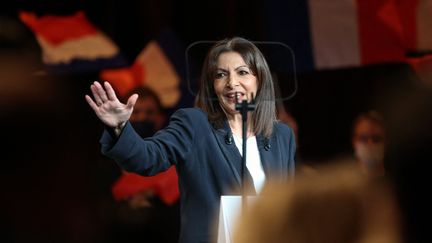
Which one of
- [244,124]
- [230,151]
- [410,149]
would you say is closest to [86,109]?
[410,149]

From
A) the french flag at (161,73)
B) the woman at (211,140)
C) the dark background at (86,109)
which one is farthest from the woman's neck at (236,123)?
the french flag at (161,73)

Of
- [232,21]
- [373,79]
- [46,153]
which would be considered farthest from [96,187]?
[373,79]

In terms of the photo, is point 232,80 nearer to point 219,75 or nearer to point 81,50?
point 219,75

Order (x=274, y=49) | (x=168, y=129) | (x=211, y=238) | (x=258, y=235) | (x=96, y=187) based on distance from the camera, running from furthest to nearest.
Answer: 1. (x=96, y=187)
2. (x=274, y=49)
3. (x=168, y=129)
4. (x=211, y=238)
5. (x=258, y=235)

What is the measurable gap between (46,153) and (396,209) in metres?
1.91

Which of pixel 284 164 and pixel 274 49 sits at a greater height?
pixel 274 49

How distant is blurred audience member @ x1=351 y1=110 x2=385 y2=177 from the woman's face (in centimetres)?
202

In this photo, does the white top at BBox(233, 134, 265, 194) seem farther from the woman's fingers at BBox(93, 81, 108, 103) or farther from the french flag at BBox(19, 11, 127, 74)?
the french flag at BBox(19, 11, 127, 74)

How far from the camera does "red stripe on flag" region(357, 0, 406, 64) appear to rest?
367 centimetres

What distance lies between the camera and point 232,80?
1835mm

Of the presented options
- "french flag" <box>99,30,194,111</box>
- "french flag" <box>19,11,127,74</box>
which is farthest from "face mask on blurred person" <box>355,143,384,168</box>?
"french flag" <box>19,11,127,74</box>

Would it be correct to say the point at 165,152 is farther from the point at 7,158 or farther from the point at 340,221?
the point at 7,158

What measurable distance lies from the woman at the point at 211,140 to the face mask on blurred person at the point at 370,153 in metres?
1.90

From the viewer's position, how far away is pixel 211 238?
5.59 feet
